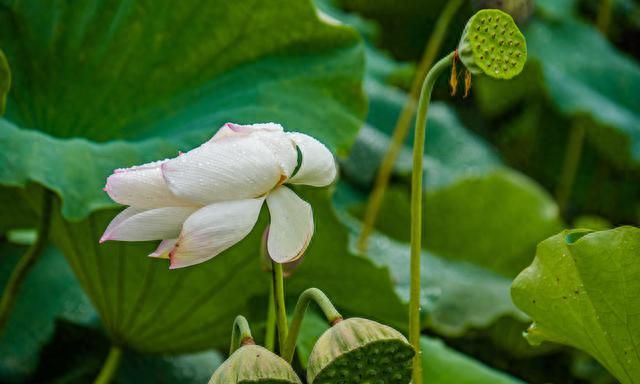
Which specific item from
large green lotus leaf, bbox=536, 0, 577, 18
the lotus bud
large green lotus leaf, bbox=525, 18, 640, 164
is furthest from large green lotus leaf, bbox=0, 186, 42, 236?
large green lotus leaf, bbox=536, 0, 577, 18

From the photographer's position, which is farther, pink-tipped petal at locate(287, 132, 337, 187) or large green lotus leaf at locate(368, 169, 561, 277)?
large green lotus leaf at locate(368, 169, 561, 277)

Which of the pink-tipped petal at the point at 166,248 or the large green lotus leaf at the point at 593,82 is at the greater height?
the pink-tipped petal at the point at 166,248

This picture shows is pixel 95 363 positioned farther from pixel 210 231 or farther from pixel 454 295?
pixel 210 231

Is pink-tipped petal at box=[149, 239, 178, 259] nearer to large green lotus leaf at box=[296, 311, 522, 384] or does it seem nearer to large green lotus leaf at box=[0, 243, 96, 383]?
large green lotus leaf at box=[296, 311, 522, 384]

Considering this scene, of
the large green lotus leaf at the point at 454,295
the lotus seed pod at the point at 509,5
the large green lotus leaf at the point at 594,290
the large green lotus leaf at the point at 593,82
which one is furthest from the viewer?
the large green lotus leaf at the point at 593,82

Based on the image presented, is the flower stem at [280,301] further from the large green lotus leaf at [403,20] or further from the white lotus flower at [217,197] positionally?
the large green lotus leaf at [403,20]

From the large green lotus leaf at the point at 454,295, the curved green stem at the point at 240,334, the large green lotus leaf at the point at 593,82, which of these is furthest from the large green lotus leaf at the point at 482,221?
the curved green stem at the point at 240,334

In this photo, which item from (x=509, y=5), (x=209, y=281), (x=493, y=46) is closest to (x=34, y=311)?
(x=209, y=281)
